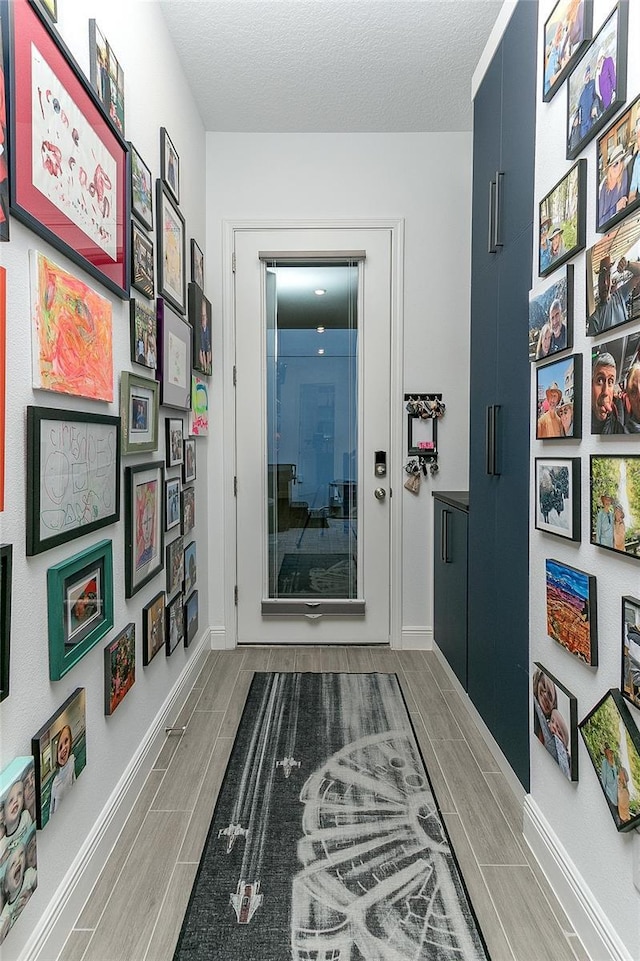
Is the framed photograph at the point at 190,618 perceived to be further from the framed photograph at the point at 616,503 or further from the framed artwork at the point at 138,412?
A: the framed photograph at the point at 616,503

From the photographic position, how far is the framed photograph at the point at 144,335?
6.11ft

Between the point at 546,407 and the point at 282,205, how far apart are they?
2.27 meters

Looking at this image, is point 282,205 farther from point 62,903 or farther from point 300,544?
point 62,903

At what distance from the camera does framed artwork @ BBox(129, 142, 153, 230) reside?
1.85 meters

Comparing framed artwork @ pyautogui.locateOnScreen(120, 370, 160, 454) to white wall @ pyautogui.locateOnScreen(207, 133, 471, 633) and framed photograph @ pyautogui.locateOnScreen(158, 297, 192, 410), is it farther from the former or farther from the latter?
white wall @ pyautogui.locateOnScreen(207, 133, 471, 633)

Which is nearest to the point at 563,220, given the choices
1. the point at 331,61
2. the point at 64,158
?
the point at 64,158

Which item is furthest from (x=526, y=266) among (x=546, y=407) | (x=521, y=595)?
(x=521, y=595)

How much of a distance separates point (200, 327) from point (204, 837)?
2169 millimetres

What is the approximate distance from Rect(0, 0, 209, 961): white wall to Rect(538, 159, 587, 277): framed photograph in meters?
1.21

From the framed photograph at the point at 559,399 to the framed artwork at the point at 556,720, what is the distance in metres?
0.64

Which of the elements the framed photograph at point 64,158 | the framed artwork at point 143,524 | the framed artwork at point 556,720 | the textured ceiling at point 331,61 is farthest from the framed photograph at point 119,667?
the textured ceiling at point 331,61

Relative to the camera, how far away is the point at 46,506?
4.05ft

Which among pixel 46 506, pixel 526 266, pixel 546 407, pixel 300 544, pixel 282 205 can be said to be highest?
pixel 282 205

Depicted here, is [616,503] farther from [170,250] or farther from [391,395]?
[391,395]
